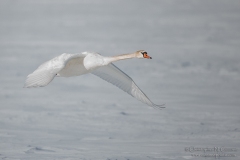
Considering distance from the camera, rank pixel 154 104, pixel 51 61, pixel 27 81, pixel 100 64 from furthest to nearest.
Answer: pixel 154 104 < pixel 100 64 < pixel 51 61 < pixel 27 81

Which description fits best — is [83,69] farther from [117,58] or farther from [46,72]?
[46,72]

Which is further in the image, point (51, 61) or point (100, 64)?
point (100, 64)

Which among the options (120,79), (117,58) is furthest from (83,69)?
(120,79)

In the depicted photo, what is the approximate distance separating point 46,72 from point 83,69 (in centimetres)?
182

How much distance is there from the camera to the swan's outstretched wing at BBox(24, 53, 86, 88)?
11799 millimetres

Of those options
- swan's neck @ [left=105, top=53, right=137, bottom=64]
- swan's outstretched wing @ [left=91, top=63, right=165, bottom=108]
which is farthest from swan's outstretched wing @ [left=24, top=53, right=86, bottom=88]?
swan's outstretched wing @ [left=91, top=63, right=165, bottom=108]

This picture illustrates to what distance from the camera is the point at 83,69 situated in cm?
1397

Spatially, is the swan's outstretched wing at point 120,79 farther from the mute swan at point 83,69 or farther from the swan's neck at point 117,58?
the swan's neck at point 117,58

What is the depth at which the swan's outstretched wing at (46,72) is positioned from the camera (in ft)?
38.7

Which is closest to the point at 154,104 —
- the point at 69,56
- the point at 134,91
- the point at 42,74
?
the point at 134,91

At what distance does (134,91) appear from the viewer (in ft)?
49.6

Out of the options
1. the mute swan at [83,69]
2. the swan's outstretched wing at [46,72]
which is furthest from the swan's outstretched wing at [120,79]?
the swan's outstretched wing at [46,72]

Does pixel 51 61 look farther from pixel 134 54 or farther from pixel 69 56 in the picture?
pixel 134 54

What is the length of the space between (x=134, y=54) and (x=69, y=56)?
1596 mm
